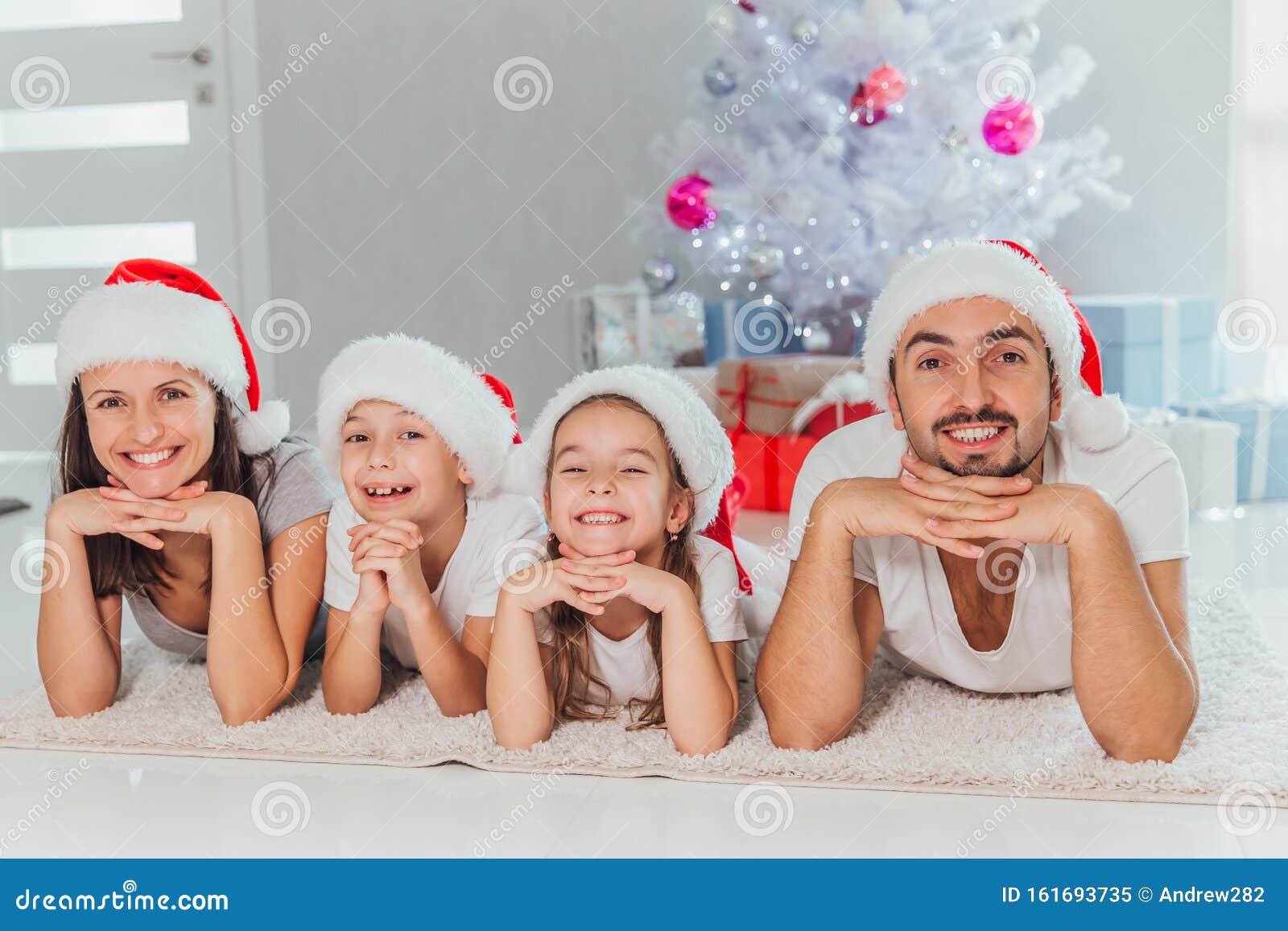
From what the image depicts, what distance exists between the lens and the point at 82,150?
4.57 metres

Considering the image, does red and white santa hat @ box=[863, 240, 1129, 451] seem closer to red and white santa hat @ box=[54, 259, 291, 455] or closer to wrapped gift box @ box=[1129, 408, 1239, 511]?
red and white santa hat @ box=[54, 259, 291, 455]

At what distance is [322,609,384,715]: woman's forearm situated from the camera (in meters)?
1.61

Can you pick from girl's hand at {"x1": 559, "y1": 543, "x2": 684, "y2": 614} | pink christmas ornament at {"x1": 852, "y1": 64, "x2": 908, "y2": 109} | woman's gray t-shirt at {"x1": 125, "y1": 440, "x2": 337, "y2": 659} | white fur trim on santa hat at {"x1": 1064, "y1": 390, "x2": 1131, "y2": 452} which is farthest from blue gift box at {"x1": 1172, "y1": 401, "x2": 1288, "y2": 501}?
woman's gray t-shirt at {"x1": 125, "y1": 440, "x2": 337, "y2": 659}

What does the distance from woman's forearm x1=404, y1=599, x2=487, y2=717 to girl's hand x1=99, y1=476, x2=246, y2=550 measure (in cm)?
29

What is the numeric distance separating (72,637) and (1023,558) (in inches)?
50.7

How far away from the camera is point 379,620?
1605 millimetres

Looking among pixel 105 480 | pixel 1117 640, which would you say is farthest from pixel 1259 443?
pixel 105 480

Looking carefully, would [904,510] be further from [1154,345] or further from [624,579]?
[1154,345]

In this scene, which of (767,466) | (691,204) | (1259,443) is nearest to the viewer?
(1259,443)

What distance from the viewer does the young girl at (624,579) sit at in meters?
1.47

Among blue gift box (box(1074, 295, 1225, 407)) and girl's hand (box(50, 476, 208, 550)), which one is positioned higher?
blue gift box (box(1074, 295, 1225, 407))

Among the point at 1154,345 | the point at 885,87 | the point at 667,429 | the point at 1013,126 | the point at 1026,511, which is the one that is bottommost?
the point at 1026,511

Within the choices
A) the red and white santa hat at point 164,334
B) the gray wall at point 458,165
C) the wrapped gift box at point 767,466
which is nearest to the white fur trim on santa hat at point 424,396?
the red and white santa hat at point 164,334
